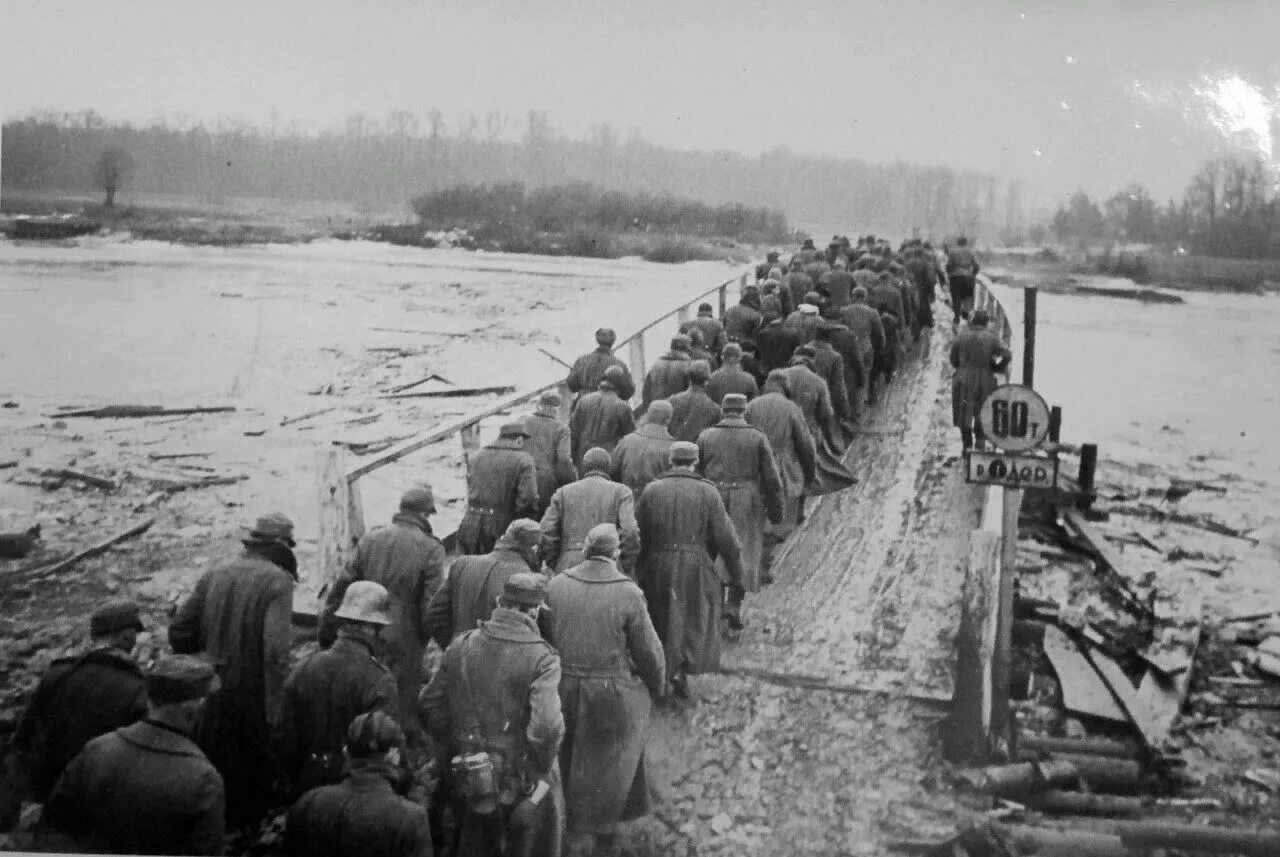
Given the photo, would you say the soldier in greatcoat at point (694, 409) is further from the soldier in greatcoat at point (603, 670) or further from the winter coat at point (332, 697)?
the winter coat at point (332, 697)

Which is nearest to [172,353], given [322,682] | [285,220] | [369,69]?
[285,220]

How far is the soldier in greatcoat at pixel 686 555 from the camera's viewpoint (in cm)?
566

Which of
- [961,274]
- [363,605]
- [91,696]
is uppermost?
[961,274]

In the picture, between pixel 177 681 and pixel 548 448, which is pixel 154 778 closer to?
pixel 177 681

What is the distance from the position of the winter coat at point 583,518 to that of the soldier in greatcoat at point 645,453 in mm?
666

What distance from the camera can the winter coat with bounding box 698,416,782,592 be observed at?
6359mm

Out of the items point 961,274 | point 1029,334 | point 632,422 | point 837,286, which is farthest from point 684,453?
point 837,286

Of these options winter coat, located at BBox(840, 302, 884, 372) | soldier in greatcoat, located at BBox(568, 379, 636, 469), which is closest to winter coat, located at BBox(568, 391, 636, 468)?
soldier in greatcoat, located at BBox(568, 379, 636, 469)

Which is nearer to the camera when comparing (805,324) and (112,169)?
(112,169)

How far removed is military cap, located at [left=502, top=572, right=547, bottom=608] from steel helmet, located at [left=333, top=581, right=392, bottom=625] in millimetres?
594

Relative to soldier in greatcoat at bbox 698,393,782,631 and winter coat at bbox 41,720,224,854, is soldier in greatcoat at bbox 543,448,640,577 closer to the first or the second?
soldier in greatcoat at bbox 698,393,782,631

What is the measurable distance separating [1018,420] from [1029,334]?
1.72m

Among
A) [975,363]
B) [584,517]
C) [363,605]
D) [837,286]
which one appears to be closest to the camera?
[363,605]

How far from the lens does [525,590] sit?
416 cm
